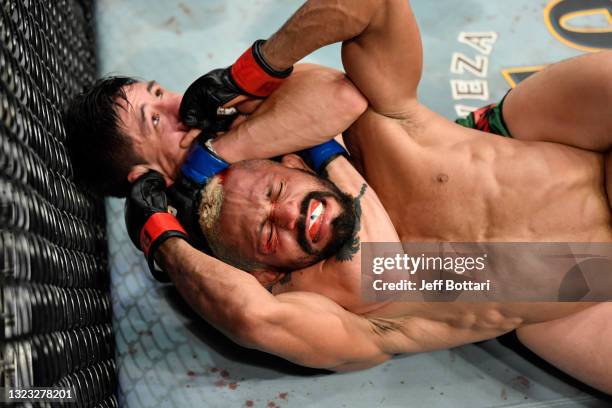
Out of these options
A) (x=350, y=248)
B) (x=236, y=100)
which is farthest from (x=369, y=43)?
(x=350, y=248)

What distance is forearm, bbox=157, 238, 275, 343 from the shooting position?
4.11 ft

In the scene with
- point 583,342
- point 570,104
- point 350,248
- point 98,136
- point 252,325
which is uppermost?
point 570,104

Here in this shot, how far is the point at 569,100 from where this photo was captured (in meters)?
1.30

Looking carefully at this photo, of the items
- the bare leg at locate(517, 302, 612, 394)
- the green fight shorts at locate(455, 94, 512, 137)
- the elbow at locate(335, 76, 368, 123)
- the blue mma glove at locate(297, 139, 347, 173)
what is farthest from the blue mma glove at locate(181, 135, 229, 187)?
the bare leg at locate(517, 302, 612, 394)

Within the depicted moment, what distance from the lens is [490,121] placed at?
1526mm

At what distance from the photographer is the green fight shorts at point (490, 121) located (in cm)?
149

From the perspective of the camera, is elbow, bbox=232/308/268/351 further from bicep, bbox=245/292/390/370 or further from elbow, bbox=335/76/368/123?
elbow, bbox=335/76/368/123

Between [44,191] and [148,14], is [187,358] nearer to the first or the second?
[44,191]

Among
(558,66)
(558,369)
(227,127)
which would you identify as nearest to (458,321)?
(558,369)

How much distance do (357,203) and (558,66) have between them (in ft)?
1.85

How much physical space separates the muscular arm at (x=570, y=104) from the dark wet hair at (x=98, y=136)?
1.03m

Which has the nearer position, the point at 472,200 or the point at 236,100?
the point at 472,200

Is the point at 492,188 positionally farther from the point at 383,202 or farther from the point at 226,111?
the point at 226,111

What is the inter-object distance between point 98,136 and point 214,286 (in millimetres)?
560
